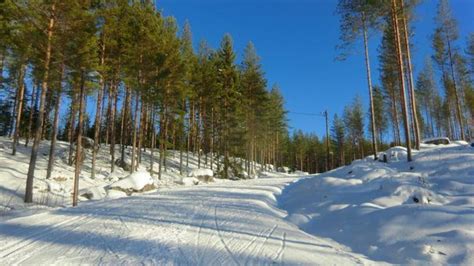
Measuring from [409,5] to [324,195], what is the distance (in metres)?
11.4

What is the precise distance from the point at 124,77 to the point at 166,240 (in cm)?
1777

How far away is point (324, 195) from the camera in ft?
33.1

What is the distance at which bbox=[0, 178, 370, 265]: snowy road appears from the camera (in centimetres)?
462

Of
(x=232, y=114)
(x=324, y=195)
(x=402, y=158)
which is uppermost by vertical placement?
(x=232, y=114)

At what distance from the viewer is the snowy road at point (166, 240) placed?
4617 mm

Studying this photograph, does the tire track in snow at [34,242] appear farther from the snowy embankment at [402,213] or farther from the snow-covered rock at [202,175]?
the snow-covered rock at [202,175]

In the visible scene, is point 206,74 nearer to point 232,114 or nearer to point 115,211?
point 232,114

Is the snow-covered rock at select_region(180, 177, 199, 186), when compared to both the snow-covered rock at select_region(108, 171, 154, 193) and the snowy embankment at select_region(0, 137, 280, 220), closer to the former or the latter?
the snowy embankment at select_region(0, 137, 280, 220)

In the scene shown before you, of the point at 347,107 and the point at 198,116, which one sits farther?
the point at 347,107

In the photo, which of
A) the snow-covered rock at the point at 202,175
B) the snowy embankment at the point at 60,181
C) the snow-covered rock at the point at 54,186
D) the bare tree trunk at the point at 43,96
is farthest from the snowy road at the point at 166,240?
the snow-covered rock at the point at 202,175

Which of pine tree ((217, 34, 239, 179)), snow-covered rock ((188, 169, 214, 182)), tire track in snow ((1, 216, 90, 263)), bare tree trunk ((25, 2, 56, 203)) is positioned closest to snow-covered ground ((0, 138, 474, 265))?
tire track in snow ((1, 216, 90, 263))

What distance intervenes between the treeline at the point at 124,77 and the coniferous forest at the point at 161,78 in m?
0.07

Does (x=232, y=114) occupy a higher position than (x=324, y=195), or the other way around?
(x=232, y=114)

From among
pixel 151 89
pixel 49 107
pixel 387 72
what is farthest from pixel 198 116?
pixel 387 72
